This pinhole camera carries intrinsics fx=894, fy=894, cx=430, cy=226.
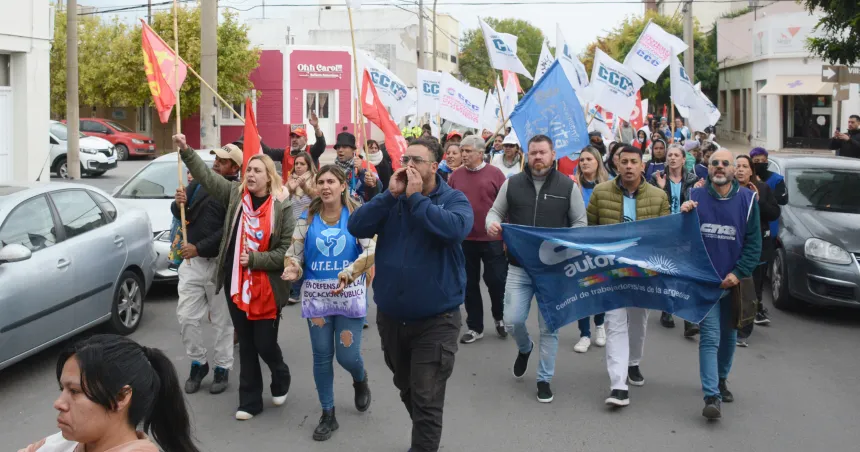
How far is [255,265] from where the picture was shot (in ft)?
19.1

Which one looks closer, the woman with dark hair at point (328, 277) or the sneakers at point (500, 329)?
the woman with dark hair at point (328, 277)

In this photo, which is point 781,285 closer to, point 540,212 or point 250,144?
point 540,212

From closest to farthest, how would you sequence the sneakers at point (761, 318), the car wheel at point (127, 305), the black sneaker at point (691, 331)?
the car wheel at point (127, 305) < the black sneaker at point (691, 331) < the sneakers at point (761, 318)

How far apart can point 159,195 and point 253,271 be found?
5.64m

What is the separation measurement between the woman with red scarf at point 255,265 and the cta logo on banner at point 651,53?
316 inches

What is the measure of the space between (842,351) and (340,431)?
4693 millimetres

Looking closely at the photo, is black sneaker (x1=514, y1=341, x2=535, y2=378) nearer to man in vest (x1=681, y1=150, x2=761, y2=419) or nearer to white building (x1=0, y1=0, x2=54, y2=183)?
man in vest (x1=681, y1=150, x2=761, y2=419)

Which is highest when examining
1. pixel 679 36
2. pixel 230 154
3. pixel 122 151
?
pixel 679 36

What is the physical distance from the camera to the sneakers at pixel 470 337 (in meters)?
8.03

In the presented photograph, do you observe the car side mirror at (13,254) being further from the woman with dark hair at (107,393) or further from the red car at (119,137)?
the red car at (119,137)

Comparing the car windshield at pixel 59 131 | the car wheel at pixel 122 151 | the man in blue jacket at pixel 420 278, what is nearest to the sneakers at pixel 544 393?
the man in blue jacket at pixel 420 278

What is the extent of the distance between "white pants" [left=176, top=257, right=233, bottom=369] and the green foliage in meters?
31.3

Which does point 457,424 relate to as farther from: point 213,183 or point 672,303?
point 213,183

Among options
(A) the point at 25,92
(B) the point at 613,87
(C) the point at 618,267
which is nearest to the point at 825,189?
(B) the point at 613,87
